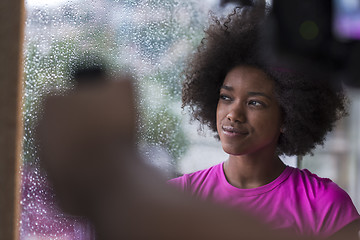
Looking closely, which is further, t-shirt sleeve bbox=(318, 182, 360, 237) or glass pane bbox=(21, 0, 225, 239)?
t-shirt sleeve bbox=(318, 182, 360, 237)

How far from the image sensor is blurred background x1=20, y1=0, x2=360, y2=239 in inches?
25.5

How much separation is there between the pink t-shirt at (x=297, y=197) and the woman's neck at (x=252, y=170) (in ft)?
0.04

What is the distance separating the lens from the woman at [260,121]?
0.78 metres

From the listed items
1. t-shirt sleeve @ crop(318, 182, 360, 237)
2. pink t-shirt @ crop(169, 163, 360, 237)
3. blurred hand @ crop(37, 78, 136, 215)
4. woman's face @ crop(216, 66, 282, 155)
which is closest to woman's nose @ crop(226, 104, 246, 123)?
woman's face @ crop(216, 66, 282, 155)

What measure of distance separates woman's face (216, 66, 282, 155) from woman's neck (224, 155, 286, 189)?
3cm

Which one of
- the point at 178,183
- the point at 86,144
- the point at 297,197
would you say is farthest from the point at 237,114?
the point at 86,144

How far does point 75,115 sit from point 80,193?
61 millimetres

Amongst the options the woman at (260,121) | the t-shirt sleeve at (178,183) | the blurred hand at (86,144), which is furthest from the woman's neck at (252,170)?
the blurred hand at (86,144)

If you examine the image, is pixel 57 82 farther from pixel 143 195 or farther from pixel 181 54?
pixel 143 195

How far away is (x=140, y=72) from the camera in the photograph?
2.42ft

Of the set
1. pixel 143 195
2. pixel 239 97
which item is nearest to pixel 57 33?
pixel 239 97

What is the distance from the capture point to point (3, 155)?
19.5 inches

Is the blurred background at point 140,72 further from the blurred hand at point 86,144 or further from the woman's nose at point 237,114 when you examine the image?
the blurred hand at point 86,144

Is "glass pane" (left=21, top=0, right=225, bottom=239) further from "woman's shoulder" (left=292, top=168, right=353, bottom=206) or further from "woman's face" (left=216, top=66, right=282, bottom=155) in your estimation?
"woman's shoulder" (left=292, top=168, right=353, bottom=206)
